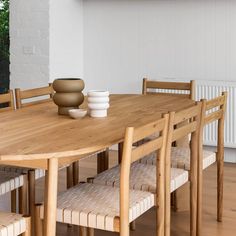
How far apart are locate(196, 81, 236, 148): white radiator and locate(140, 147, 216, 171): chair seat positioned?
1.50 metres

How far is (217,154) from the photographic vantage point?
11.4 ft

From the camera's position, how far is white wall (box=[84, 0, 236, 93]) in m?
4.90

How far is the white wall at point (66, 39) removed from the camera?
5.12 metres

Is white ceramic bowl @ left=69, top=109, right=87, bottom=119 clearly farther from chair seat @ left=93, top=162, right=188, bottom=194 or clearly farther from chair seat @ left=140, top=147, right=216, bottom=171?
chair seat @ left=140, top=147, right=216, bottom=171

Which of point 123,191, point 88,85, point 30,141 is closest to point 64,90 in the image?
point 30,141

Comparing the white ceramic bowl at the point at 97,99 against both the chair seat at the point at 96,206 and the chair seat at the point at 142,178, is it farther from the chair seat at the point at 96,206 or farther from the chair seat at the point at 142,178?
the chair seat at the point at 96,206

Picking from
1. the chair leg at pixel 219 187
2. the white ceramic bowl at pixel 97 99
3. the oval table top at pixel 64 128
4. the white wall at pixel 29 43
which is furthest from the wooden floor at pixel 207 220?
the white wall at pixel 29 43

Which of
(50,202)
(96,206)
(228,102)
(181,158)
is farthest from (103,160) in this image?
(228,102)

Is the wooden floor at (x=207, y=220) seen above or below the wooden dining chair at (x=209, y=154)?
below

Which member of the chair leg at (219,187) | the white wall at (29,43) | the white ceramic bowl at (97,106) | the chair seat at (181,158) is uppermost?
the white wall at (29,43)

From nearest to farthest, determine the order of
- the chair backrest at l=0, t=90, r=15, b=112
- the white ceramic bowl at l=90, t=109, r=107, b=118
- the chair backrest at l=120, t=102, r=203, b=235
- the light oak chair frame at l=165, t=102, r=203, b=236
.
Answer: the chair backrest at l=120, t=102, r=203, b=235, the light oak chair frame at l=165, t=102, r=203, b=236, the white ceramic bowl at l=90, t=109, r=107, b=118, the chair backrest at l=0, t=90, r=15, b=112

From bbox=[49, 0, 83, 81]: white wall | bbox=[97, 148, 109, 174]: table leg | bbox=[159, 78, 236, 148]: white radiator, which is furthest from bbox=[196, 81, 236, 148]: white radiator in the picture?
bbox=[97, 148, 109, 174]: table leg

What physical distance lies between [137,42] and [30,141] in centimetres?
304

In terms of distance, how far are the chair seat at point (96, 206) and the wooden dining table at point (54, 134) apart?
7.0 inches
